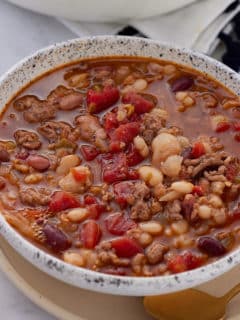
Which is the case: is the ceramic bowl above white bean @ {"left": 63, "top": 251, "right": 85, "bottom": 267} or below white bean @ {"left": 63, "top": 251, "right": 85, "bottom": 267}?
above

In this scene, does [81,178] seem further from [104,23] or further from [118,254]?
[104,23]

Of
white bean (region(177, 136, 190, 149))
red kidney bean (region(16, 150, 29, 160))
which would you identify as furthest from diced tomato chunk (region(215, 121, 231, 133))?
red kidney bean (region(16, 150, 29, 160))

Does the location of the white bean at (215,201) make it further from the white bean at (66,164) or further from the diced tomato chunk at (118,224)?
the white bean at (66,164)

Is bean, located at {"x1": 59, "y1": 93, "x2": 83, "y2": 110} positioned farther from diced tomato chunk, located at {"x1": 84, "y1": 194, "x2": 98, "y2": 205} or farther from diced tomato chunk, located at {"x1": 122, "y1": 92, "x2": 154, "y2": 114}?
diced tomato chunk, located at {"x1": 84, "y1": 194, "x2": 98, "y2": 205}

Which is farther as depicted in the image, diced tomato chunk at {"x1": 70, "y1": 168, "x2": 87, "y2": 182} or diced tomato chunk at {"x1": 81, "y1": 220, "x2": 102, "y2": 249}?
diced tomato chunk at {"x1": 70, "y1": 168, "x2": 87, "y2": 182}

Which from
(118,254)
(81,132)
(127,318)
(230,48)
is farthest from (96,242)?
(230,48)

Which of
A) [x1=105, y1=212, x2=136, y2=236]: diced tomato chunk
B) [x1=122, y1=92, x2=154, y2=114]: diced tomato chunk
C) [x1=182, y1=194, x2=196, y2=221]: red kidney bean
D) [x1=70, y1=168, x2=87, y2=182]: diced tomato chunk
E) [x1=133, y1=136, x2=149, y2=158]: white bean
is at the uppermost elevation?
[x1=122, y1=92, x2=154, y2=114]: diced tomato chunk

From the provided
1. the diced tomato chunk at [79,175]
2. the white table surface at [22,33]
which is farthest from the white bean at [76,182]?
the white table surface at [22,33]

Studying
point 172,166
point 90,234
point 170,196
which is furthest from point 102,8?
point 90,234

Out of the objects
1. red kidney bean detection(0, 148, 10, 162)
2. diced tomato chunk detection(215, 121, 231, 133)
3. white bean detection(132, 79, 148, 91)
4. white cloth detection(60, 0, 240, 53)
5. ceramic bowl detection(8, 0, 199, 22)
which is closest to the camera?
red kidney bean detection(0, 148, 10, 162)
